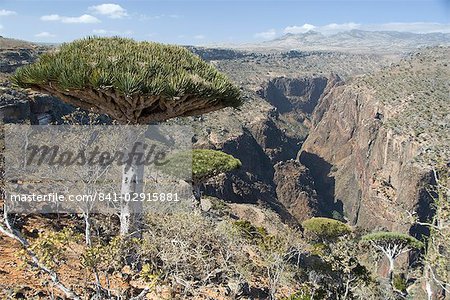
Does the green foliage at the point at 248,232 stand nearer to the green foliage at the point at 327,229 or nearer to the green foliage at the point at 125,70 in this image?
the green foliage at the point at 125,70

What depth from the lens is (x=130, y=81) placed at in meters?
6.16

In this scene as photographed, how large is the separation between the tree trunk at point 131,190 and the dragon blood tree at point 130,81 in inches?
0.7

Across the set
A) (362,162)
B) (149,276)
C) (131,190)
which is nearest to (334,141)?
(362,162)

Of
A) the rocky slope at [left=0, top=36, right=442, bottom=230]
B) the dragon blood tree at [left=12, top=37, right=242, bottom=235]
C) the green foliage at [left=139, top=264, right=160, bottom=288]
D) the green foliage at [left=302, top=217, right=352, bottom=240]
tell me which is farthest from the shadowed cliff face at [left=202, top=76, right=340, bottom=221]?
the green foliage at [left=139, top=264, right=160, bottom=288]

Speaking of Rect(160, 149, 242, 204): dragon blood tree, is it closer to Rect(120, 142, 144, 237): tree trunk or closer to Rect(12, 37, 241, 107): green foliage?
Rect(120, 142, 144, 237): tree trunk

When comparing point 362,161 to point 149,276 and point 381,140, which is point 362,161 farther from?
point 149,276

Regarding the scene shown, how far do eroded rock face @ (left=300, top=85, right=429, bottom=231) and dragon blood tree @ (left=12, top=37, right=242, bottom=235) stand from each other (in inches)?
1777

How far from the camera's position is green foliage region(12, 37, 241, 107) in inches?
247

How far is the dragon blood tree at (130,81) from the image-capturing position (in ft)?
20.8

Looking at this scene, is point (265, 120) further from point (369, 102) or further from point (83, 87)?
point (83, 87)

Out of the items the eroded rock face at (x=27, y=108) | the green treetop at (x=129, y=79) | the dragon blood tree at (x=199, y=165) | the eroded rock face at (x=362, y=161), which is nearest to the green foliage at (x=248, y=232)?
the dragon blood tree at (x=199, y=165)

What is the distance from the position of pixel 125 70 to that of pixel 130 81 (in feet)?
1.09

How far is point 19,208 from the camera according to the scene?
10.9 metres

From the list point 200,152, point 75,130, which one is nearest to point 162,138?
point 200,152
